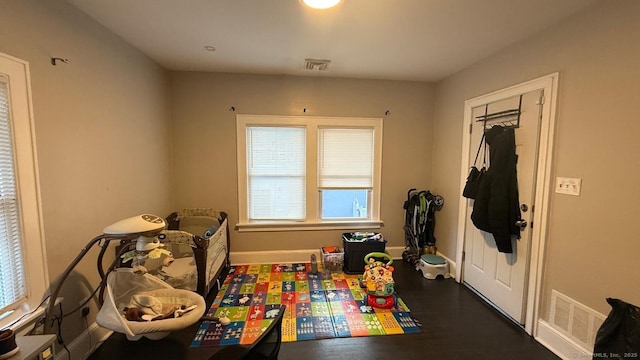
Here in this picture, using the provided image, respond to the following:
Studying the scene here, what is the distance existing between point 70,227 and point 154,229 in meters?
0.70

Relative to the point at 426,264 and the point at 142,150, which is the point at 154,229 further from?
the point at 426,264

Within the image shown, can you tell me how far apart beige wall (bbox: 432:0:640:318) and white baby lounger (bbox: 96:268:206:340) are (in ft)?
9.14

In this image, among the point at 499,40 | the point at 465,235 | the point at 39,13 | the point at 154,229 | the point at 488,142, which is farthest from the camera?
the point at 465,235

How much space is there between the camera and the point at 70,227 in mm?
1924

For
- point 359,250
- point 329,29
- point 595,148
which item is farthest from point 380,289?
point 329,29

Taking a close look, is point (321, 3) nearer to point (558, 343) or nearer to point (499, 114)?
point (499, 114)

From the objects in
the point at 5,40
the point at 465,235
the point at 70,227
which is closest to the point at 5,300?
the point at 70,227

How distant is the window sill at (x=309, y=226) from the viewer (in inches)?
145

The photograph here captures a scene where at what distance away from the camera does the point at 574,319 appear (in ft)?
6.46

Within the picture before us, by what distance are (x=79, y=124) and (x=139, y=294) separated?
1.36 metres

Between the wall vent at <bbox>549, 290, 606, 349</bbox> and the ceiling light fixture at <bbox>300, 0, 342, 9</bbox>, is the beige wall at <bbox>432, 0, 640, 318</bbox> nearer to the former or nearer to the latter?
Result: the wall vent at <bbox>549, 290, 606, 349</bbox>

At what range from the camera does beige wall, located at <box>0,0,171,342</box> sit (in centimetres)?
167

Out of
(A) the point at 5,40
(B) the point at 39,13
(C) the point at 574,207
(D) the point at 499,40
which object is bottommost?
(C) the point at 574,207

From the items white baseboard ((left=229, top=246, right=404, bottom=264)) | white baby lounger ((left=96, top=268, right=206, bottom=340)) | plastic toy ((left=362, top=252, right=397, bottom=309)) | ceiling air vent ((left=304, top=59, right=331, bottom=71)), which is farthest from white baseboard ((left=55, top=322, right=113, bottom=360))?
ceiling air vent ((left=304, top=59, right=331, bottom=71))
